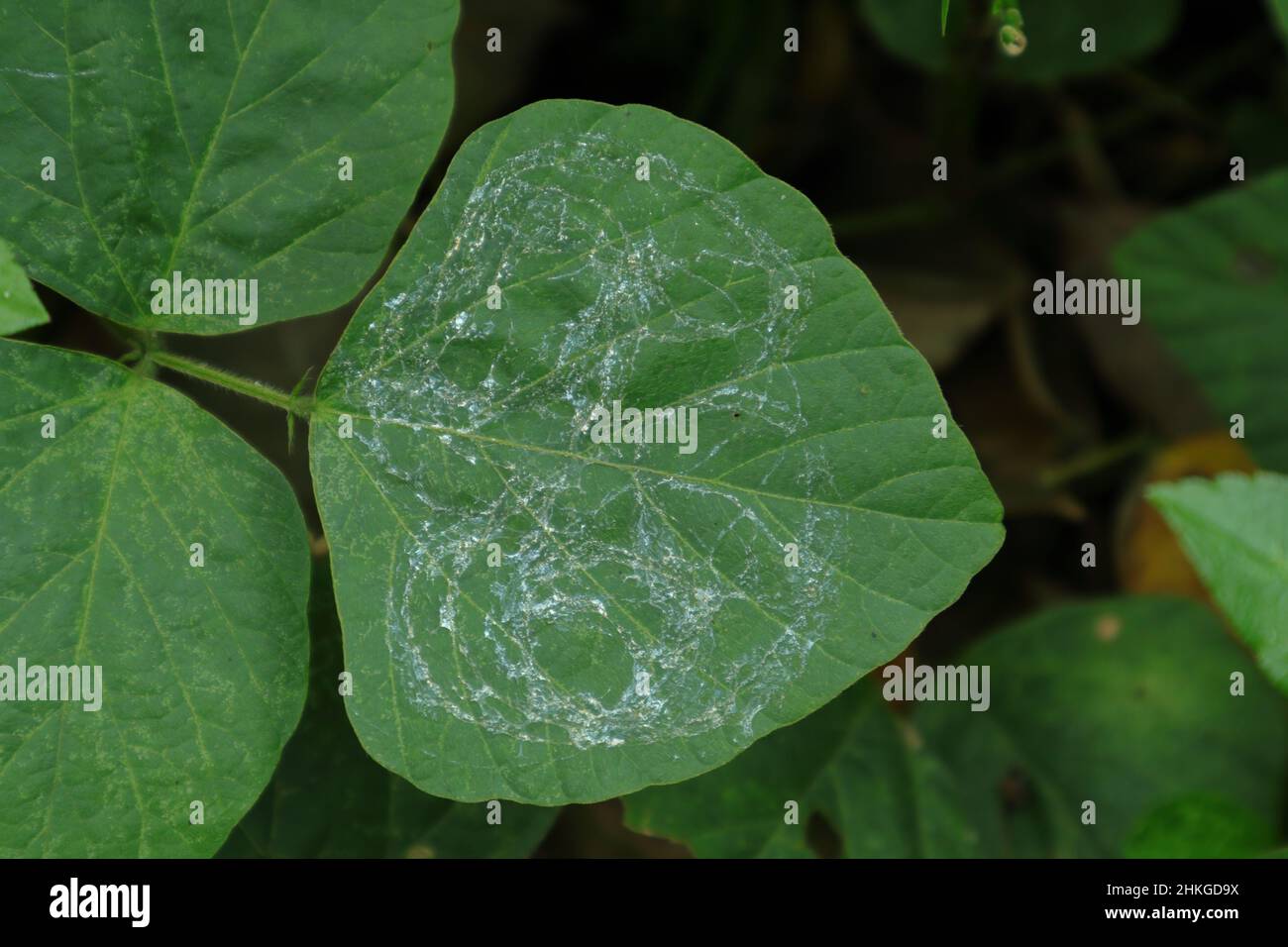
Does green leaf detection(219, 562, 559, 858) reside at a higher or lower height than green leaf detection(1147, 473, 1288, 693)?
lower

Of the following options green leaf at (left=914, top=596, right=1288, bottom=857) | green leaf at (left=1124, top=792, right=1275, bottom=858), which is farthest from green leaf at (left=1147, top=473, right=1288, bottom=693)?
green leaf at (left=914, top=596, right=1288, bottom=857)

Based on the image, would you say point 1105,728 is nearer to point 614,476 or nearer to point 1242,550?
point 1242,550

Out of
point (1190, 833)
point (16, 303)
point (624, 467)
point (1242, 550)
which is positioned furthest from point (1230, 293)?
point (16, 303)

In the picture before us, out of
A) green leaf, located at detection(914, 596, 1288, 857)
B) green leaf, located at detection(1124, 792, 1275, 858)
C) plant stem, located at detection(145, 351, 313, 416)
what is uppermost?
plant stem, located at detection(145, 351, 313, 416)

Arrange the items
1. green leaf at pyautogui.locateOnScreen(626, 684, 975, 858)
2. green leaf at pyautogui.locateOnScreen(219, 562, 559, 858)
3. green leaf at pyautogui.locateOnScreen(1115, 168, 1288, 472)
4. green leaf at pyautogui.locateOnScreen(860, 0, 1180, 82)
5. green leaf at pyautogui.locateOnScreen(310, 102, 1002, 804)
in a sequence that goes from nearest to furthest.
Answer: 1. green leaf at pyautogui.locateOnScreen(310, 102, 1002, 804)
2. green leaf at pyautogui.locateOnScreen(219, 562, 559, 858)
3. green leaf at pyautogui.locateOnScreen(626, 684, 975, 858)
4. green leaf at pyautogui.locateOnScreen(1115, 168, 1288, 472)
5. green leaf at pyautogui.locateOnScreen(860, 0, 1180, 82)

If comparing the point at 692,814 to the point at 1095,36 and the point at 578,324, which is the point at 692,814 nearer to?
the point at 578,324

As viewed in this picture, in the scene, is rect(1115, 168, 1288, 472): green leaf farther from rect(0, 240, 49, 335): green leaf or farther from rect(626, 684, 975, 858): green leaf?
rect(0, 240, 49, 335): green leaf
